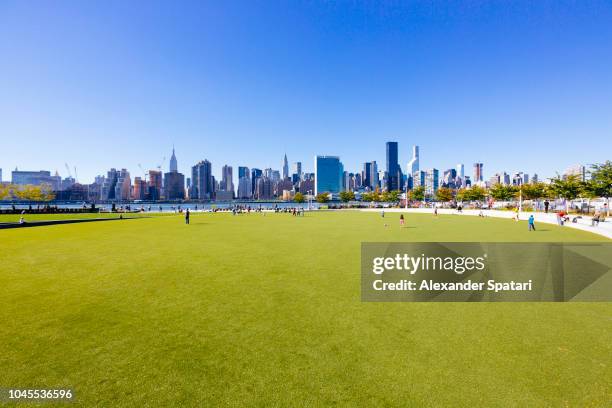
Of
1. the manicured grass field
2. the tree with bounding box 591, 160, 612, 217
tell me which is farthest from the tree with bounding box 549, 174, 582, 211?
the manicured grass field

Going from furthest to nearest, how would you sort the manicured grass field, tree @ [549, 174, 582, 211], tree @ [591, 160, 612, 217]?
tree @ [549, 174, 582, 211] < tree @ [591, 160, 612, 217] < the manicured grass field

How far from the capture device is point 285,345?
227 inches

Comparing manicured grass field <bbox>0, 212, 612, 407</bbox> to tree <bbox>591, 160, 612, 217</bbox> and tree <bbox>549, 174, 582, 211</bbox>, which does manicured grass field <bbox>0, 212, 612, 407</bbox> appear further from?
tree <bbox>549, 174, 582, 211</bbox>

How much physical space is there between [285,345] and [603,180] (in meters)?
49.7

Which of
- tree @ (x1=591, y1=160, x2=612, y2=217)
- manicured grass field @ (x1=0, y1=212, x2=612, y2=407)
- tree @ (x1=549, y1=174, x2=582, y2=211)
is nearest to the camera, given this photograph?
manicured grass field @ (x1=0, y1=212, x2=612, y2=407)

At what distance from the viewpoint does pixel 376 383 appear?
181 inches

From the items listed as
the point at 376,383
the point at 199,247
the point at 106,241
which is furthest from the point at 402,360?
the point at 106,241

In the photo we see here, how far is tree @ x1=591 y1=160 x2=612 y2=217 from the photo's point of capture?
119 ft

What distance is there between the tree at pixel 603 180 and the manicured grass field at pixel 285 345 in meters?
41.0

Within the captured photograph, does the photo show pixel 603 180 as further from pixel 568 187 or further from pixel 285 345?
pixel 285 345

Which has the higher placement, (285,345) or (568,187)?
(568,187)

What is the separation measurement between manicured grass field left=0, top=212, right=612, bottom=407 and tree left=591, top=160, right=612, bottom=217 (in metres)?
41.0

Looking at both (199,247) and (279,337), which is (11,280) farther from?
(279,337)

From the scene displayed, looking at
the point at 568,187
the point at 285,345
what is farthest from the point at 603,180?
the point at 285,345
